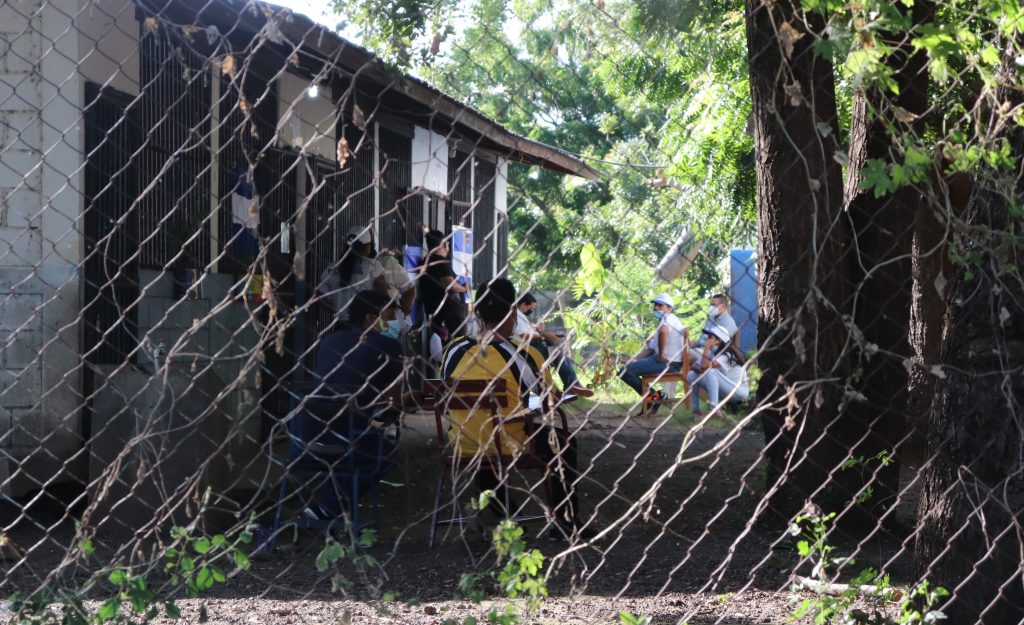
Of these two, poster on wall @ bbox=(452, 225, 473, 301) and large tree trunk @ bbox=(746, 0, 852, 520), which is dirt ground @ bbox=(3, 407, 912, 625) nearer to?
large tree trunk @ bbox=(746, 0, 852, 520)

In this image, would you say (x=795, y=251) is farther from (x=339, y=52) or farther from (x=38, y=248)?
(x=38, y=248)

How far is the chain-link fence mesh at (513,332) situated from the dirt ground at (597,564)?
35 millimetres

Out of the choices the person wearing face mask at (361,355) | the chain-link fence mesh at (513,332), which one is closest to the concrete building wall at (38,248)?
the chain-link fence mesh at (513,332)

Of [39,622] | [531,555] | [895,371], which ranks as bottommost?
[39,622]

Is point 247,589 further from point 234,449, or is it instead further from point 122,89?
point 122,89

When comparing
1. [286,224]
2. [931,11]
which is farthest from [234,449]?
[931,11]

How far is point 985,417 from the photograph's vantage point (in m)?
2.63

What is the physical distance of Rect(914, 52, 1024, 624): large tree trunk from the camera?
2559 millimetres

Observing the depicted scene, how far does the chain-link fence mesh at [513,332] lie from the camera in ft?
8.50

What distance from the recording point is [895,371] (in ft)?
17.2

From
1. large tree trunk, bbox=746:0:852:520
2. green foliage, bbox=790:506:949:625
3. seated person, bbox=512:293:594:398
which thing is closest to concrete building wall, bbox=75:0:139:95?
seated person, bbox=512:293:594:398

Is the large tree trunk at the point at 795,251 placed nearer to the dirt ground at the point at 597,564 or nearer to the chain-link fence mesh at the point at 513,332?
the chain-link fence mesh at the point at 513,332

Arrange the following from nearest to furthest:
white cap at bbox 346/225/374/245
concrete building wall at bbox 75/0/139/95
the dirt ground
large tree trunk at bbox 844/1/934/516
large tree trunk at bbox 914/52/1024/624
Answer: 1. large tree trunk at bbox 914/52/1024/624
2. white cap at bbox 346/225/374/245
3. the dirt ground
4. large tree trunk at bbox 844/1/934/516
5. concrete building wall at bbox 75/0/139/95

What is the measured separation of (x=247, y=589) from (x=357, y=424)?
2.87ft
